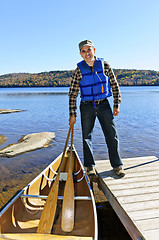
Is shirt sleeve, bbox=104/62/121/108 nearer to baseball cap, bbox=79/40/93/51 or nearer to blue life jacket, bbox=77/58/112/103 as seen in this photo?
blue life jacket, bbox=77/58/112/103

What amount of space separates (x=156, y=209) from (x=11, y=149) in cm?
683

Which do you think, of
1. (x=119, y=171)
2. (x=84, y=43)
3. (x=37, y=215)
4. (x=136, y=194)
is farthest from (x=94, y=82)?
(x=37, y=215)

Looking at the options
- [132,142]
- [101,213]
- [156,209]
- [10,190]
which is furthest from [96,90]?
[132,142]

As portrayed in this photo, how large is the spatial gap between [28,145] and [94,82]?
614cm

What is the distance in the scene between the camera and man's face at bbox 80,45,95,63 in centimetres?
351

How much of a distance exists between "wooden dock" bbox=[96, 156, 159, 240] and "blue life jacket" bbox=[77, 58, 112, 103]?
168cm

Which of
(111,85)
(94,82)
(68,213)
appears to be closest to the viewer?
(68,213)

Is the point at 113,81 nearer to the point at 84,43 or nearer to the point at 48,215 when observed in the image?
the point at 84,43

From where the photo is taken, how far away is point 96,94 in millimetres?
3746

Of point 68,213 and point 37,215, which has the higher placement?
point 68,213

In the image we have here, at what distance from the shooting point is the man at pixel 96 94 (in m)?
3.68

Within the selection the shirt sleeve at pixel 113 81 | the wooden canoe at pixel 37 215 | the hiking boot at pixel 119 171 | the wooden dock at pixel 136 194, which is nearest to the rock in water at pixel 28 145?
the wooden canoe at pixel 37 215

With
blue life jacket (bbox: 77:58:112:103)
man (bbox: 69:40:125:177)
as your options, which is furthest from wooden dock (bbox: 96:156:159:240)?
blue life jacket (bbox: 77:58:112:103)

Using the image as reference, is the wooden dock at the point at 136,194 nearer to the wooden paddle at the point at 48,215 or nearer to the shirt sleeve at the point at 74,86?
the wooden paddle at the point at 48,215
